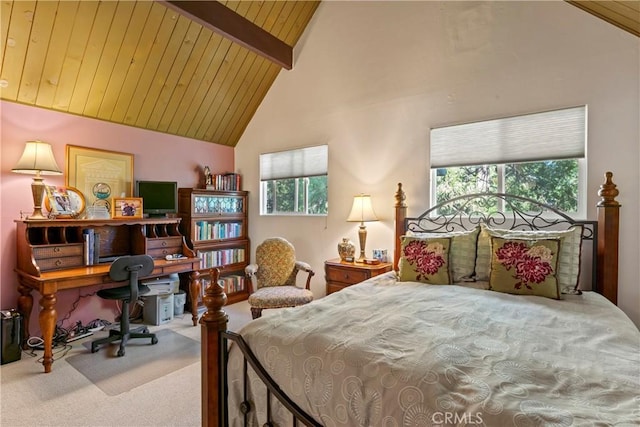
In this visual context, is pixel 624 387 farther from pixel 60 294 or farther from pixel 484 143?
pixel 60 294

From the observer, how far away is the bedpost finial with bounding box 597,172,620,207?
7.03 ft

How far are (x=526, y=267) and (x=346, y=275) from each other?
1539 mm

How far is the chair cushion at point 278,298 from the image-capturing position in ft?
9.39

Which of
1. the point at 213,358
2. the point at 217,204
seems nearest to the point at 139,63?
the point at 217,204

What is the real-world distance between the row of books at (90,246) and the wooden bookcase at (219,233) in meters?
1.01

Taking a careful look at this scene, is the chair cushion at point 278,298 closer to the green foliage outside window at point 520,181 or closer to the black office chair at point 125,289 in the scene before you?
the black office chair at point 125,289

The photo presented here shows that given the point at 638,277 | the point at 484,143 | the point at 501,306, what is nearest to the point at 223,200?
the point at 484,143

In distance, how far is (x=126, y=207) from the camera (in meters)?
3.37

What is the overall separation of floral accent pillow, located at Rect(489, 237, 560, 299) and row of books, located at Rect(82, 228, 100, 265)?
341 cm

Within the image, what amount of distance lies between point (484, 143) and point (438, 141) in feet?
1.32

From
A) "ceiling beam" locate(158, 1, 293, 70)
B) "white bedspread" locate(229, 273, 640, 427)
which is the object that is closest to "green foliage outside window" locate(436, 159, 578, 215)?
"white bedspread" locate(229, 273, 640, 427)

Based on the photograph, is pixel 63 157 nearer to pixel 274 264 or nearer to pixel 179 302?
pixel 179 302

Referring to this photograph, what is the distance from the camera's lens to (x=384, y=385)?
3.12 ft

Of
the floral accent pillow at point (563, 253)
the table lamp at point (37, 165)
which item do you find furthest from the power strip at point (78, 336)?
the floral accent pillow at point (563, 253)
